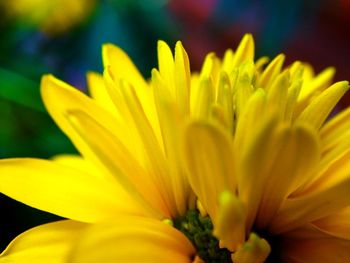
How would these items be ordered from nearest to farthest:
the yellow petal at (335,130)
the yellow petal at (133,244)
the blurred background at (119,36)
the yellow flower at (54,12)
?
the yellow petal at (133,244) < the yellow petal at (335,130) < the blurred background at (119,36) < the yellow flower at (54,12)

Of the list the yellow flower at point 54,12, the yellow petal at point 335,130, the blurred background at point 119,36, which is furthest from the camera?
the yellow flower at point 54,12

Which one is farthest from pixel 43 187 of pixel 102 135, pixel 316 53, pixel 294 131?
pixel 316 53

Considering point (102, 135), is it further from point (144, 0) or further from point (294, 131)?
point (144, 0)

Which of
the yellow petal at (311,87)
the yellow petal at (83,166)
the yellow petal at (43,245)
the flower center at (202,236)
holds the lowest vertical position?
the flower center at (202,236)

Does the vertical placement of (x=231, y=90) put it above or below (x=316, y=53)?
Answer: above

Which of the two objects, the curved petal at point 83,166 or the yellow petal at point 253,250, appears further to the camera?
the curved petal at point 83,166

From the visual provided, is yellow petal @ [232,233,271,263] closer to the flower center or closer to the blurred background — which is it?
the flower center

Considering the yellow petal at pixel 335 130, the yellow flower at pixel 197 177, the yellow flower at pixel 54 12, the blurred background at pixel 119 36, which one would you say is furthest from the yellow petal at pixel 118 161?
the yellow flower at pixel 54 12

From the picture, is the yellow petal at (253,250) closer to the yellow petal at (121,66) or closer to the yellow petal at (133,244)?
the yellow petal at (133,244)
